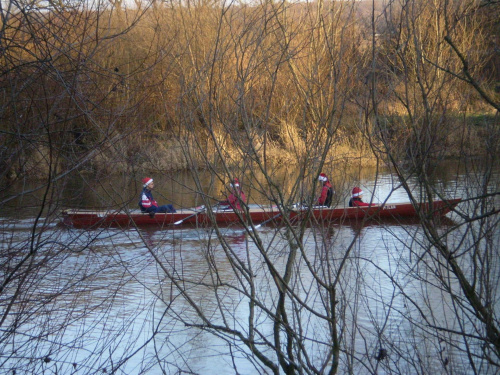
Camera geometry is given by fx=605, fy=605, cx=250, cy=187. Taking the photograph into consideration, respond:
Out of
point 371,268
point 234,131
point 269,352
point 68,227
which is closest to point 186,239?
point 371,268

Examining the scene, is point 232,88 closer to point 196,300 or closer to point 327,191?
point 196,300

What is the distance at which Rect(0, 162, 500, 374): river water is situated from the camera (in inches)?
130

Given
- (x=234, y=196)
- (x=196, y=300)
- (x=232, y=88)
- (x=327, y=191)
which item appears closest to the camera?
(x=234, y=196)

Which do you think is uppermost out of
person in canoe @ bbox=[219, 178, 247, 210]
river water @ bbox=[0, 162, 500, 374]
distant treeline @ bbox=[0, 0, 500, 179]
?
distant treeline @ bbox=[0, 0, 500, 179]

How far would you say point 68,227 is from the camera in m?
3.95

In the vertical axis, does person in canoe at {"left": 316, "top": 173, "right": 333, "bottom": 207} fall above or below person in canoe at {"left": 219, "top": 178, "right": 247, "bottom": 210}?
below

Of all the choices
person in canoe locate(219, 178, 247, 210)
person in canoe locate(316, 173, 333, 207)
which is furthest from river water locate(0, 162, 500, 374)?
person in canoe locate(316, 173, 333, 207)

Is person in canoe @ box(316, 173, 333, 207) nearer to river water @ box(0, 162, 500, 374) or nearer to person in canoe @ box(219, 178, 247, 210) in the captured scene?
river water @ box(0, 162, 500, 374)

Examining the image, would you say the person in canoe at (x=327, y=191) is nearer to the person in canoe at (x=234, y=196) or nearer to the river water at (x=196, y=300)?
the river water at (x=196, y=300)

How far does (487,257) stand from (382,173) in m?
17.4

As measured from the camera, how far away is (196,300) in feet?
25.2

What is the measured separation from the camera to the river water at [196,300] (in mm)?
3303

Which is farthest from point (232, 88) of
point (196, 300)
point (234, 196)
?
point (196, 300)

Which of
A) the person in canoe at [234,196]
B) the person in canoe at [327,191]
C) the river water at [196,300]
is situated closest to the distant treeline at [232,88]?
the person in canoe at [234,196]
